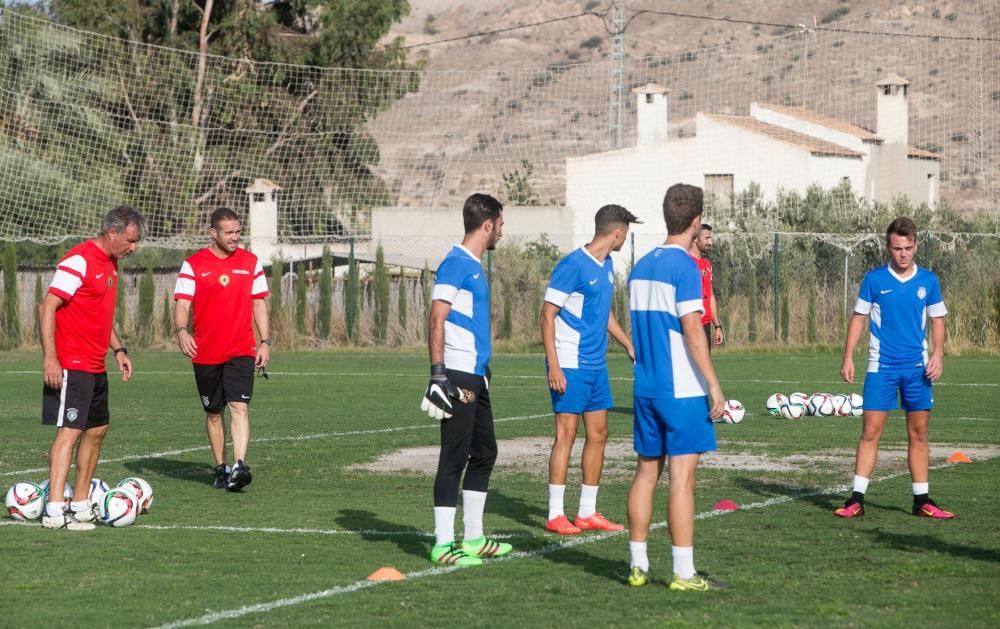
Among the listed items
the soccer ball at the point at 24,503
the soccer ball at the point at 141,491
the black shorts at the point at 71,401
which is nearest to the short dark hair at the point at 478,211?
the black shorts at the point at 71,401

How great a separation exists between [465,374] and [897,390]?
11.9 feet

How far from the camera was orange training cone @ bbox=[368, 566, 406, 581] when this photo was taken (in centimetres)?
796

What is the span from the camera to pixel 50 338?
9.71 meters

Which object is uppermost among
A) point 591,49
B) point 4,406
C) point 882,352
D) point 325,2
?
point 591,49

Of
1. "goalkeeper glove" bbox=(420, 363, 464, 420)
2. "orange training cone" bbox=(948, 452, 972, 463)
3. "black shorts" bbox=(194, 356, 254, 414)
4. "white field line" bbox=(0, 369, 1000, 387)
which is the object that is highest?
"goalkeeper glove" bbox=(420, 363, 464, 420)

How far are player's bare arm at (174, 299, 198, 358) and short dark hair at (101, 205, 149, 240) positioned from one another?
73.0 inches

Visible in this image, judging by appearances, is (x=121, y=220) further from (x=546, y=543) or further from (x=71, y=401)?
(x=546, y=543)

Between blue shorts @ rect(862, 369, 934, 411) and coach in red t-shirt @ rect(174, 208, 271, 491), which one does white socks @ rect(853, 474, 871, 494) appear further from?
coach in red t-shirt @ rect(174, 208, 271, 491)

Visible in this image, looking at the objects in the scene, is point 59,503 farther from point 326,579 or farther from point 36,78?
point 36,78

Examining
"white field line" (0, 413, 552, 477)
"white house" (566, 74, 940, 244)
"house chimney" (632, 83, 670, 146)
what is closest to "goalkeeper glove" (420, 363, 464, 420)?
"white field line" (0, 413, 552, 477)

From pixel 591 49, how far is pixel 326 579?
118 meters

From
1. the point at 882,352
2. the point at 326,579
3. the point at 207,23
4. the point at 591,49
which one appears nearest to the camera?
the point at 326,579

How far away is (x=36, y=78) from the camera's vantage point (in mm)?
44000

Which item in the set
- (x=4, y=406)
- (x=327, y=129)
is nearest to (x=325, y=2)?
(x=327, y=129)
